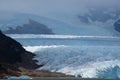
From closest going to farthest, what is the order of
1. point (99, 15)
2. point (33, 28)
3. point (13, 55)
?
1. point (13, 55)
2. point (33, 28)
3. point (99, 15)

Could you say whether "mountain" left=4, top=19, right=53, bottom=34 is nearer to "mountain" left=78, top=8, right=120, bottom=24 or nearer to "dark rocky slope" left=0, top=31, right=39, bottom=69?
"mountain" left=78, top=8, right=120, bottom=24

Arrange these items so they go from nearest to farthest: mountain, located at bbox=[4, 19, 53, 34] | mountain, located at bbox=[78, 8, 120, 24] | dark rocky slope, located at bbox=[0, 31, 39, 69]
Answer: dark rocky slope, located at bbox=[0, 31, 39, 69]
mountain, located at bbox=[4, 19, 53, 34]
mountain, located at bbox=[78, 8, 120, 24]

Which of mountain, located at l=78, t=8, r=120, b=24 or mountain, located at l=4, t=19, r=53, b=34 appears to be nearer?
mountain, located at l=4, t=19, r=53, b=34

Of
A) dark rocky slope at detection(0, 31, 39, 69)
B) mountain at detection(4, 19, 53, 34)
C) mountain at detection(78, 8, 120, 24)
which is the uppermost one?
mountain at detection(78, 8, 120, 24)

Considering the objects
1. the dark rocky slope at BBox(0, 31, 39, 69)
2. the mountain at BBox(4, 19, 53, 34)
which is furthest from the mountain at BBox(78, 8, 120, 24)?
the dark rocky slope at BBox(0, 31, 39, 69)

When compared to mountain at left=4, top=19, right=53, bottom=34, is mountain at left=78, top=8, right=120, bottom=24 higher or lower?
higher

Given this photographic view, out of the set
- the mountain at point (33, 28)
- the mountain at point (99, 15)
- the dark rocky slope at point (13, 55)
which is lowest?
the dark rocky slope at point (13, 55)

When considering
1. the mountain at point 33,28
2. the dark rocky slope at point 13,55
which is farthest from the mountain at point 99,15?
the dark rocky slope at point 13,55

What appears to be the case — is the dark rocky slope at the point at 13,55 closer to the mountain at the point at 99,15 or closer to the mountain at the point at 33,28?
the mountain at the point at 33,28

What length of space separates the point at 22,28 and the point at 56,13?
82.6 ft

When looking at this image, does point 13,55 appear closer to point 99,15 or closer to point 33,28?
point 33,28

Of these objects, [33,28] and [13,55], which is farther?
[33,28]

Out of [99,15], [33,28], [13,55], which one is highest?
[99,15]

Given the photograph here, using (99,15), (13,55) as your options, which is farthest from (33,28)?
(13,55)
